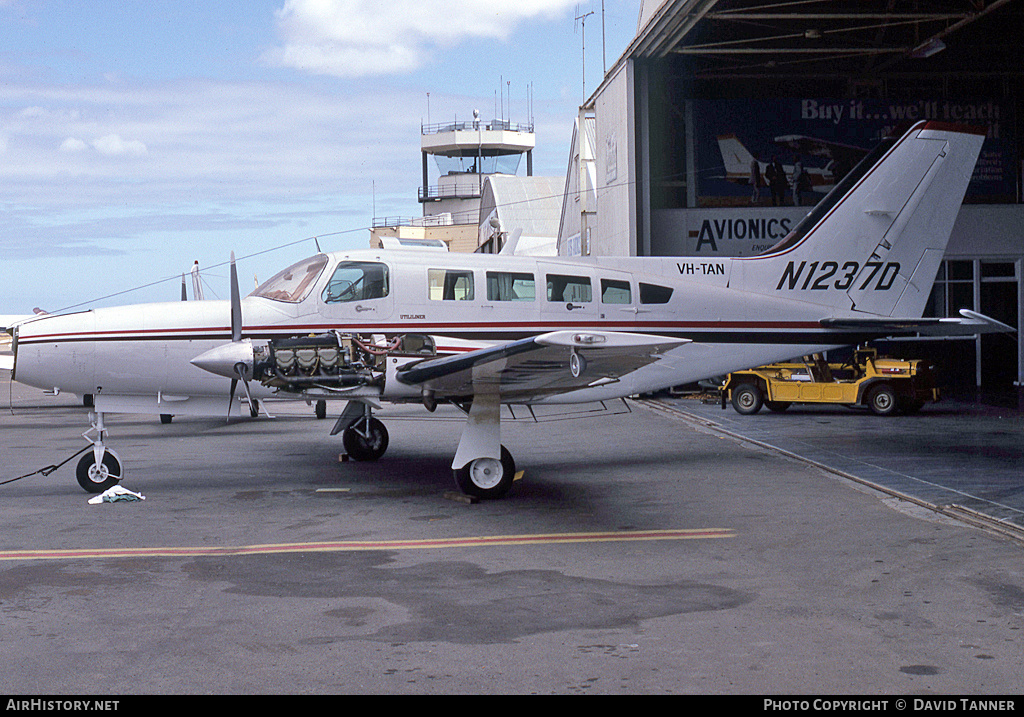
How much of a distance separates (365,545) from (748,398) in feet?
42.3

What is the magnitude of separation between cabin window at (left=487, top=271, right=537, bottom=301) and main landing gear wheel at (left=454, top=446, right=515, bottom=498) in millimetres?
2535

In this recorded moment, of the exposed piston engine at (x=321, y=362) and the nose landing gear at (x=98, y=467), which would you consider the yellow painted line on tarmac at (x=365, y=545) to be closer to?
the exposed piston engine at (x=321, y=362)

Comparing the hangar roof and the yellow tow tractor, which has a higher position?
the hangar roof

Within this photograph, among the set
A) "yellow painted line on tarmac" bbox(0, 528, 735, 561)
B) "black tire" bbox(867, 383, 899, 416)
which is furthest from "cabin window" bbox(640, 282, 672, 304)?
"black tire" bbox(867, 383, 899, 416)

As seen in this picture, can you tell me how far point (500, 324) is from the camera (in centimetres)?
1204

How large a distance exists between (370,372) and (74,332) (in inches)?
138

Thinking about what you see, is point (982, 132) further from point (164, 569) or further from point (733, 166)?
point (164, 569)

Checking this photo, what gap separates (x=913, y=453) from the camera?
1339cm

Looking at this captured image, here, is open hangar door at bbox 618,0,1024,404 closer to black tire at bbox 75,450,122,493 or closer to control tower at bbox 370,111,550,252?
black tire at bbox 75,450,122,493

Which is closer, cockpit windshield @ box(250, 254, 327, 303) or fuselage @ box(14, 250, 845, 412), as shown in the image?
fuselage @ box(14, 250, 845, 412)

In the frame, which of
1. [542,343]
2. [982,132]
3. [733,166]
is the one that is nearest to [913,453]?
[982,132]

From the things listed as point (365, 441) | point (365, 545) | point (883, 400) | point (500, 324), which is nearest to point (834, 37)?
point (883, 400)

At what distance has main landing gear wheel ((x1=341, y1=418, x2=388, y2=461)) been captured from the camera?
44.9ft

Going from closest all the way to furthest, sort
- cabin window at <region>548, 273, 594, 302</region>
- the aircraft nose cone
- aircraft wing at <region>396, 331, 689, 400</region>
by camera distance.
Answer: aircraft wing at <region>396, 331, 689, 400</region> < the aircraft nose cone < cabin window at <region>548, 273, 594, 302</region>
